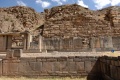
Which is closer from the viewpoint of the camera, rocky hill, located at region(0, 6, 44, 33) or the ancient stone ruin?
the ancient stone ruin

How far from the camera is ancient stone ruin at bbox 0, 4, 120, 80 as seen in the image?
9.49 metres

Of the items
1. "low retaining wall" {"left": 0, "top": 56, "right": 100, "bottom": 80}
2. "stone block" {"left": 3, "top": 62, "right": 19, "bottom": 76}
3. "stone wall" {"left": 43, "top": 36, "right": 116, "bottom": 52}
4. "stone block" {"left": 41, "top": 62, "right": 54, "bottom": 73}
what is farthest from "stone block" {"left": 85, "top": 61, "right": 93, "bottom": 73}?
"stone wall" {"left": 43, "top": 36, "right": 116, "bottom": 52}

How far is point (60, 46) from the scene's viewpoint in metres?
19.9

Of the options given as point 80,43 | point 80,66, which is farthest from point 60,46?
point 80,66

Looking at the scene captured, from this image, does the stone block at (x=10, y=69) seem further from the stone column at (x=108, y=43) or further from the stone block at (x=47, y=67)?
the stone column at (x=108, y=43)

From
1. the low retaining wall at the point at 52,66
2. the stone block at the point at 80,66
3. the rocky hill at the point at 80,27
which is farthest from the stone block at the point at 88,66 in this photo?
the rocky hill at the point at 80,27

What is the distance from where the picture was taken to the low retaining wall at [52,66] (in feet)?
31.1

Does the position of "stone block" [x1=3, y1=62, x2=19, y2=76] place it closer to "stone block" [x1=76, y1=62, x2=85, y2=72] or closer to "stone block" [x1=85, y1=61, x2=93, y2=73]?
"stone block" [x1=76, y1=62, x2=85, y2=72]

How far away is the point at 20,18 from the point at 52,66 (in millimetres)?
32912

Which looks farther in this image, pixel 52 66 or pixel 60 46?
pixel 60 46

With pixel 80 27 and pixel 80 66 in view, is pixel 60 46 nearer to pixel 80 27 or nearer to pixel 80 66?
pixel 80 27

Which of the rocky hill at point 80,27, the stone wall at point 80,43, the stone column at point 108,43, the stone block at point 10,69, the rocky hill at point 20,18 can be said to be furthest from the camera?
the rocky hill at point 20,18

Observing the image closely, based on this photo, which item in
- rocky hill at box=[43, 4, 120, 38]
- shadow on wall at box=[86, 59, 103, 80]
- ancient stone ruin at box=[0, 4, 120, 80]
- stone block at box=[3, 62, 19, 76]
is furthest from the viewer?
rocky hill at box=[43, 4, 120, 38]

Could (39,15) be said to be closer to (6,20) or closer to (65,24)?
(6,20)
